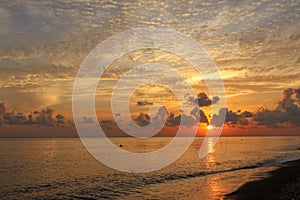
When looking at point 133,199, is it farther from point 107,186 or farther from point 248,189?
point 248,189

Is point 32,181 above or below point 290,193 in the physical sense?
above

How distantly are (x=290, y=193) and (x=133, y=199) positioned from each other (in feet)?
56.0

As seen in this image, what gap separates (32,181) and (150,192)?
2396 cm

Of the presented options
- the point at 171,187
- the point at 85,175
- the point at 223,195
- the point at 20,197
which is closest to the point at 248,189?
the point at 223,195

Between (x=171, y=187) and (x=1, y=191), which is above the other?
(x=1, y=191)

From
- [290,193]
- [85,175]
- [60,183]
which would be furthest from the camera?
[85,175]

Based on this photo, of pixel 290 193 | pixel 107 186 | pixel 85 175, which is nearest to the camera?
pixel 290 193

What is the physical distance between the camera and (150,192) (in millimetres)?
38750

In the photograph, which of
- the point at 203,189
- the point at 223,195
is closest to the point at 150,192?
the point at 203,189

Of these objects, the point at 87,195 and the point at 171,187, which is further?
the point at 171,187

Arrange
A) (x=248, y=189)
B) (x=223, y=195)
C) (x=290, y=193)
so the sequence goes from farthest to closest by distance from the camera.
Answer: (x=248, y=189)
(x=223, y=195)
(x=290, y=193)

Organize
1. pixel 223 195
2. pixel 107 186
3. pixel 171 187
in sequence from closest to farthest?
pixel 223 195
pixel 171 187
pixel 107 186

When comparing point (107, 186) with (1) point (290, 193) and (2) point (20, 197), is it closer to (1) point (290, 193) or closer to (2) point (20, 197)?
(2) point (20, 197)

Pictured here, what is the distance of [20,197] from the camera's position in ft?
126
